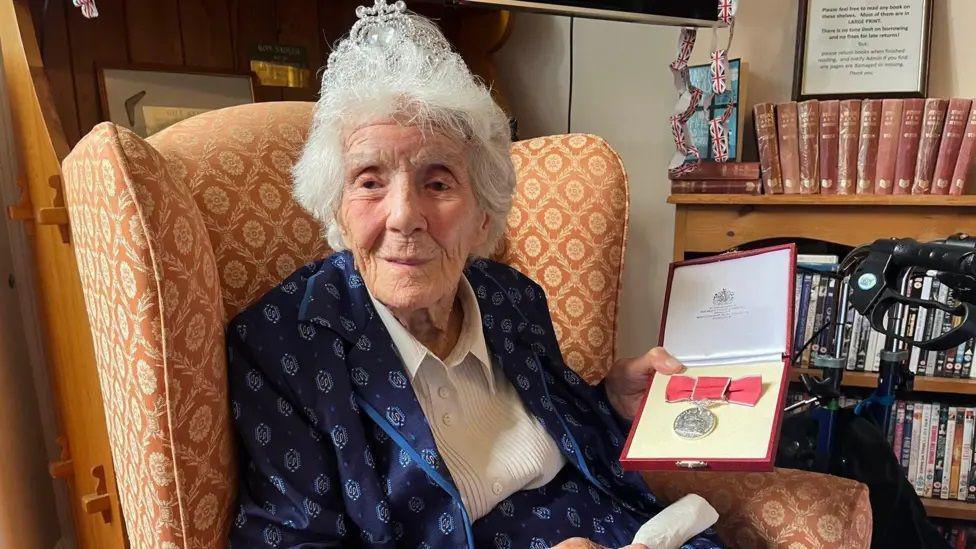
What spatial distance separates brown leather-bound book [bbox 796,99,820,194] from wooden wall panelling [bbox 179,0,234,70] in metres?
1.29

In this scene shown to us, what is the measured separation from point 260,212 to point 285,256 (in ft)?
0.26

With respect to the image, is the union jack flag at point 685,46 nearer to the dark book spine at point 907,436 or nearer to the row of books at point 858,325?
the row of books at point 858,325

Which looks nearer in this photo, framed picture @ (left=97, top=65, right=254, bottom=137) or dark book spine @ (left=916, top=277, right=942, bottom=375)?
framed picture @ (left=97, top=65, right=254, bottom=137)

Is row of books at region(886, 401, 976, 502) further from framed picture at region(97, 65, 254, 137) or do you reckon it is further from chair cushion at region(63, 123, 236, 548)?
framed picture at region(97, 65, 254, 137)

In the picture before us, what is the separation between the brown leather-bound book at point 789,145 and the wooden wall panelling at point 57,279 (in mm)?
1437

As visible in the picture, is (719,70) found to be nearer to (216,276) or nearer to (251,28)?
(251,28)

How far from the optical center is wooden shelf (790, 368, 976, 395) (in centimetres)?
148

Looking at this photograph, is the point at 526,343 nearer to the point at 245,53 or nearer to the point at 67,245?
the point at 67,245

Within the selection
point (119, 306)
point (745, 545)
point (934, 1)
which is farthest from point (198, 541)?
point (934, 1)

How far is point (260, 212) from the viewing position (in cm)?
103

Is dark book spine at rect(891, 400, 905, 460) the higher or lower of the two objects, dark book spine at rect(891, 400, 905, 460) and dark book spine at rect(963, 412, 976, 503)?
the higher

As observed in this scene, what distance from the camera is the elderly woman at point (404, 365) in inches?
31.1

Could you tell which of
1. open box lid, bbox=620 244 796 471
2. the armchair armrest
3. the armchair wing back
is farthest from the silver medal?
the armchair wing back

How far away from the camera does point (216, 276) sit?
2.67 feet
